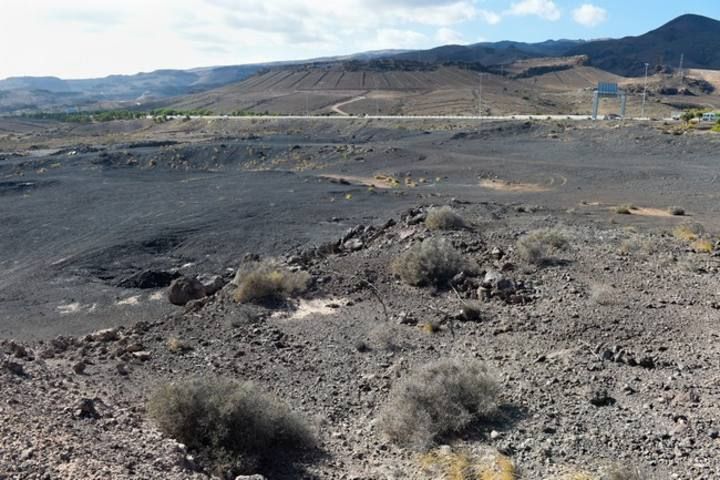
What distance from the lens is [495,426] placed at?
8.66m

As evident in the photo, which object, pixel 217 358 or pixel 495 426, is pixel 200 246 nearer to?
pixel 217 358

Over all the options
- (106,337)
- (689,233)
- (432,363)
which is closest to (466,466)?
(432,363)

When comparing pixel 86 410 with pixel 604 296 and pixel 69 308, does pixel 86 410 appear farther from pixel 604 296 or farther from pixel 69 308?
pixel 69 308

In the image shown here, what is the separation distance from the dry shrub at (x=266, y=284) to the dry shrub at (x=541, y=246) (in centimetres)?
612

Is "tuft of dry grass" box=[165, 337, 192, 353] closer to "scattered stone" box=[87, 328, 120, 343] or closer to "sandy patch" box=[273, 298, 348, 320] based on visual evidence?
"scattered stone" box=[87, 328, 120, 343]

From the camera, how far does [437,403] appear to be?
28.6ft

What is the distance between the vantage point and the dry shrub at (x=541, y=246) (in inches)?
662

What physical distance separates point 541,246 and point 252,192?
24992mm

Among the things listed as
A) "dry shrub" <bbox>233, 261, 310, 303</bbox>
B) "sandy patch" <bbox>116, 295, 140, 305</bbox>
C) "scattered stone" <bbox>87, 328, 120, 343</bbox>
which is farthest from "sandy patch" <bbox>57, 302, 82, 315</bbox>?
"dry shrub" <bbox>233, 261, 310, 303</bbox>

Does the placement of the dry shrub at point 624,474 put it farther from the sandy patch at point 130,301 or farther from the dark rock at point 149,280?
the dark rock at point 149,280

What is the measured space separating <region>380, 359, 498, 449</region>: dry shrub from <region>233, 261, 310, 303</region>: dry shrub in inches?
270

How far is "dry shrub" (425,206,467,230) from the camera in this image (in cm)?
2122

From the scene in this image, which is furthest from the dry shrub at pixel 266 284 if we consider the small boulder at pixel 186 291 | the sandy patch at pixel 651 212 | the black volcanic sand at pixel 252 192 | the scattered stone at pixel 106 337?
the sandy patch at pixel 651 212

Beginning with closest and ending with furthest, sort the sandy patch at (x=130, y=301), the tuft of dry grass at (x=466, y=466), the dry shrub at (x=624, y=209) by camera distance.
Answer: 1. the tuft of dry grass at (x=466, y=466)
2. the sandy patch at (x=130, y=301)
3. the dry shrub at (x=624, y=209)
